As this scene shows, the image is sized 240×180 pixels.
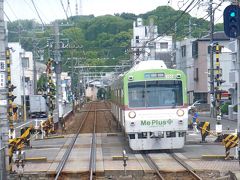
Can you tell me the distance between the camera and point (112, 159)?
58.9ft

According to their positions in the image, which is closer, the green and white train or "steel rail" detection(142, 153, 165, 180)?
"steel rail" detection(142, 153, 165, 180)

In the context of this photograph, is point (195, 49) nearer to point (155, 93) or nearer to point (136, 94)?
point (155, 93)

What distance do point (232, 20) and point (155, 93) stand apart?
6.86 metres

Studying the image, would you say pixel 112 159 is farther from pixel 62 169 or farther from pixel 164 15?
pixel 164 15

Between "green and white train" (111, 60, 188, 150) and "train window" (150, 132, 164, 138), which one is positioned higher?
"green and white train" (111, 60, 188, 150)

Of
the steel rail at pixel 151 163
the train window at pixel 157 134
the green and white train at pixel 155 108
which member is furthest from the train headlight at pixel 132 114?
the steel rail at pixel 151 163

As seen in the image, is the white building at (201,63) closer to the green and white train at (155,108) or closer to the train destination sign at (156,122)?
the green and white train at (155,108)

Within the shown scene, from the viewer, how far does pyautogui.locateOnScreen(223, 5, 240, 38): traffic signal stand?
12.7m

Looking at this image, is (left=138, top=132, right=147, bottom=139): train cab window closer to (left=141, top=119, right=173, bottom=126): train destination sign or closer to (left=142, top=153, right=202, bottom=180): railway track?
(left=141, top=119, right=173, bottom=126): train destination sign

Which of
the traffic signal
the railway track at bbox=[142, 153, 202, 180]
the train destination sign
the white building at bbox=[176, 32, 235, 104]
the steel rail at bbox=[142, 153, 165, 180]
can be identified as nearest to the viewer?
the traffic signal

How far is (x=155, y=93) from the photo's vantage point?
758 inches

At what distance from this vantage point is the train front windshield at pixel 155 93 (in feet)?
62.6

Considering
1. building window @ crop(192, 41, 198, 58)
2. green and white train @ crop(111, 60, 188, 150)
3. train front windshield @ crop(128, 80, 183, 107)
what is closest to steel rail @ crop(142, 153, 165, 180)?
green and white train @ crop(111, 60, 188, 150)

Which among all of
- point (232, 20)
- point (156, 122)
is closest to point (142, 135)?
point (156, 122)
